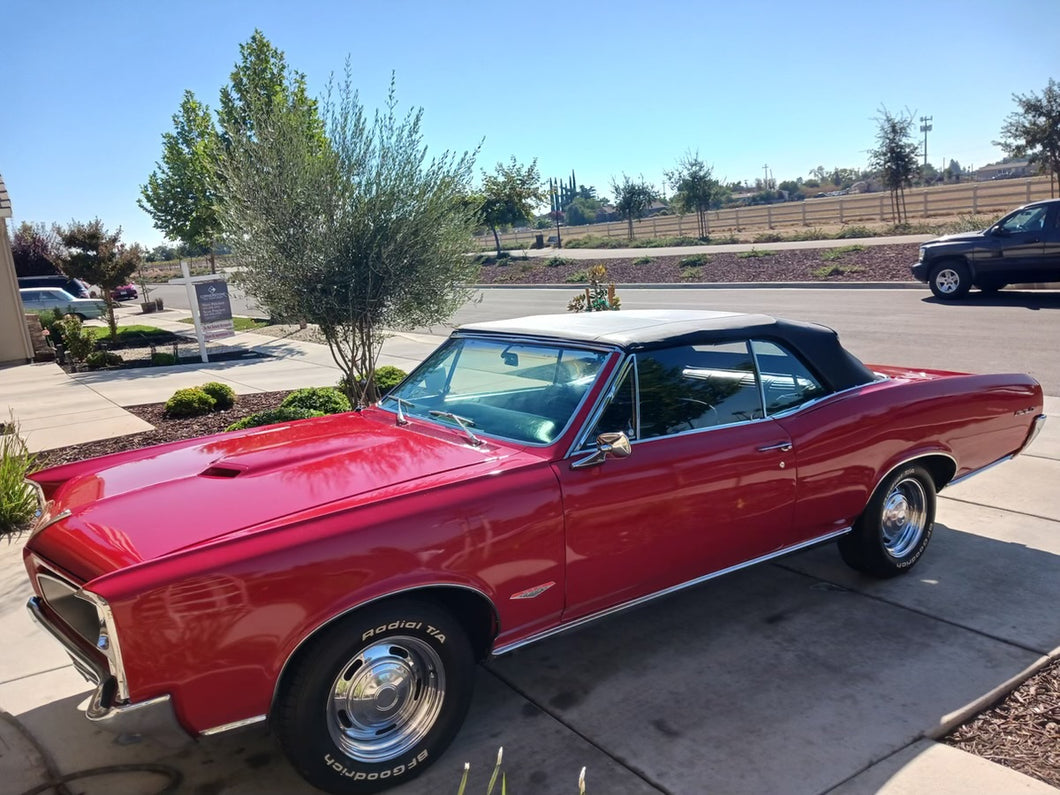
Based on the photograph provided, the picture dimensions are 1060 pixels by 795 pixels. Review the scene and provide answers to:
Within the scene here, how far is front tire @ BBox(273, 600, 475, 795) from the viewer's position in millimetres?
2729

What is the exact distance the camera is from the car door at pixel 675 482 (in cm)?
335

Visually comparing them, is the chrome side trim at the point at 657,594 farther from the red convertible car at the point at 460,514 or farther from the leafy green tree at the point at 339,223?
the leafy green tree at the point at 339,223

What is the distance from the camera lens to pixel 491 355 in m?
4.19

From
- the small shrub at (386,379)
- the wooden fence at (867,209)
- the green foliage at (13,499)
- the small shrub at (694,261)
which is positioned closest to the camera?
the green foliage at (13,499)

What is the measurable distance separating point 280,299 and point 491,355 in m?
5.05

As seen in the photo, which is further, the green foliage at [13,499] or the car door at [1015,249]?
the car door at [1015,249]

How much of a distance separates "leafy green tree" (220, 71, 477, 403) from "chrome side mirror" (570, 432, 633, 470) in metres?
5.60

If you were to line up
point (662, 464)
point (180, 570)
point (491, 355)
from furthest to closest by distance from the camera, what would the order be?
point (491, 355)
point (662, 464)
point (180, 570)

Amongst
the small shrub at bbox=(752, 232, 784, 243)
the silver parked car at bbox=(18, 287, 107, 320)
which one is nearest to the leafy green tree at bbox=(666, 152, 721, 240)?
the small shrub at bbox=(752, 232, 784, 243)

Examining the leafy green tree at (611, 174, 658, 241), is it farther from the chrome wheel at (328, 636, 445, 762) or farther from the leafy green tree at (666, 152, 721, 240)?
the chrome wheel at (328, 636, 445, 762)

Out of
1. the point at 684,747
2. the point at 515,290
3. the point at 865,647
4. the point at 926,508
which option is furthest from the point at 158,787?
the point at 515,290

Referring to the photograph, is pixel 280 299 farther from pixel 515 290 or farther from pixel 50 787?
pixel 515 290

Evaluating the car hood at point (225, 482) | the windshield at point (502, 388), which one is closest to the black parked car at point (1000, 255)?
the windshield at point (502, 388)

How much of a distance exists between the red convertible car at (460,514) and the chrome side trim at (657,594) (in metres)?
0.01
